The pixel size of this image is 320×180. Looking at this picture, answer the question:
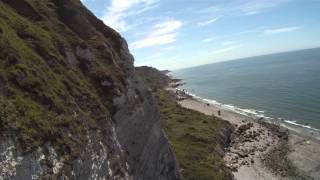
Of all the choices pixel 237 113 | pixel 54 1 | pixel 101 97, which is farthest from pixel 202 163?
pixel 237 113

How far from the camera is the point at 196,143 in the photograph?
75188 mm

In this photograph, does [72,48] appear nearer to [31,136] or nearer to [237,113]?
[31,136]

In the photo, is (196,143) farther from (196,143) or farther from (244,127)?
(244,127)

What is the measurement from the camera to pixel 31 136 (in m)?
24.2

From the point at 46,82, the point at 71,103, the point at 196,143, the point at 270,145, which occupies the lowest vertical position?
the point at 270,145

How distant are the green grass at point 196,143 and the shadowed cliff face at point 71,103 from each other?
1238 centimetres

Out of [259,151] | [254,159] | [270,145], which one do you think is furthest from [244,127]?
[254,159]

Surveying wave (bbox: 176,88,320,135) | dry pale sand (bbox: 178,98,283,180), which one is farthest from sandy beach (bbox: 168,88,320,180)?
wave (bbox: 176,88,320,135)

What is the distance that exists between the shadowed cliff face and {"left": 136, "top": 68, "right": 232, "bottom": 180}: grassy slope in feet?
40.8

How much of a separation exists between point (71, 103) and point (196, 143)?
46.7m

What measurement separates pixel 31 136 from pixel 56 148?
244 centimetres

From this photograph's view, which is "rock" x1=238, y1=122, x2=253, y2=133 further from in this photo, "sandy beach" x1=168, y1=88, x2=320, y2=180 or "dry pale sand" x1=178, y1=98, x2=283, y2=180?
"dry pale sand" x1=178, y1=98, x2=283, y2=180

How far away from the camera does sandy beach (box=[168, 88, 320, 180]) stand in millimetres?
70375

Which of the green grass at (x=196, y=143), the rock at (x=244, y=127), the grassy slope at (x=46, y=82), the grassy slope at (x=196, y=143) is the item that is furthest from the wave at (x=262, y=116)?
the grassy slope at (x=46, y=82)
